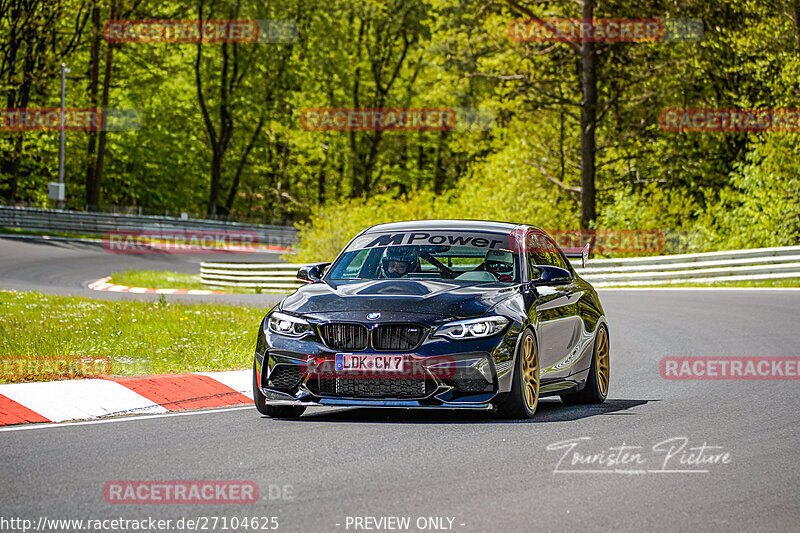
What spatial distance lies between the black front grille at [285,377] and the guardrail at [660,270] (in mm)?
20362

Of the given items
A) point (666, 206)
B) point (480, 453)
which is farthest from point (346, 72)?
point (480, 453)

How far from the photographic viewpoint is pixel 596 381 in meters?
10.4

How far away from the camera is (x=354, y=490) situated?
20.5 ft

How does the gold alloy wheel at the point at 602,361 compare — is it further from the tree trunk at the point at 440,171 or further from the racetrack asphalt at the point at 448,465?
the tree trunk at the point at 440,171

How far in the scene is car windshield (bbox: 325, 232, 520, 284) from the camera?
9656 mm

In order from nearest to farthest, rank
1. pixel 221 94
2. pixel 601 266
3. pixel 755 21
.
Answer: pixel 601 266 < pixel 755 21 < pixel 221 94

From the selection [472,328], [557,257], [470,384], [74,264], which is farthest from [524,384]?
[74,264]

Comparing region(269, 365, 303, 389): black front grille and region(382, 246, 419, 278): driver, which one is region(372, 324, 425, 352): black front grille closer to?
region(269, 365, 303, 389): black front grille

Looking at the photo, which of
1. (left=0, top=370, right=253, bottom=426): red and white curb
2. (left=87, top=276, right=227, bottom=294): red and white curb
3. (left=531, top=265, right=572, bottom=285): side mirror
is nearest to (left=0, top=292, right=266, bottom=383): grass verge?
(left=0, top=370, right=253, bottom=426): red and white curb

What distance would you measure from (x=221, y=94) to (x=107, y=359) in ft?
195

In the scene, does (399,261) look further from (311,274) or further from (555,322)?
(555,322)

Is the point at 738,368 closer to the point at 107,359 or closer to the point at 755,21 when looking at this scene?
the point at 107,359

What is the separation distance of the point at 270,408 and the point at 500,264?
2.25m

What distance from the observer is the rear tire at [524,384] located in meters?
8.64
